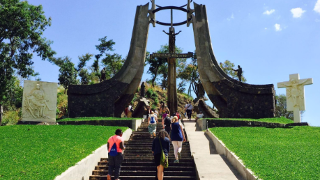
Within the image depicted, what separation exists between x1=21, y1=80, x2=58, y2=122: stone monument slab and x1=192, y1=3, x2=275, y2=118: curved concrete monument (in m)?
10.9

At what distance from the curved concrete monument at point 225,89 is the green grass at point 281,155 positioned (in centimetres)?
726

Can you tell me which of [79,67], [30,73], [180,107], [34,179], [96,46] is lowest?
[34,179]

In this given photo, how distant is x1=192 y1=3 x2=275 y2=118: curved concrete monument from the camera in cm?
1984

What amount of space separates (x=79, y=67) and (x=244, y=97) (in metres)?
25.5

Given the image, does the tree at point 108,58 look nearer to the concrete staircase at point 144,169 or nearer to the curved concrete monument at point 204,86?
the curved concrete monument at point 204,86

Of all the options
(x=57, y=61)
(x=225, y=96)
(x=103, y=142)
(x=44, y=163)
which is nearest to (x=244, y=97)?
(x=225, y=96)

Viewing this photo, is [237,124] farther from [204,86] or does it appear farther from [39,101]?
[39,101]

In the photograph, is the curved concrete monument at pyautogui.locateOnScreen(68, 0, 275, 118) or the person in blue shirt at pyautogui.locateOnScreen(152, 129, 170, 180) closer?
the person in blue shirt at pyautogui.locateOnScreen(152, 129, 170, 180)

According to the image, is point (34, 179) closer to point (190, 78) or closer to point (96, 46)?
point (96, 46)

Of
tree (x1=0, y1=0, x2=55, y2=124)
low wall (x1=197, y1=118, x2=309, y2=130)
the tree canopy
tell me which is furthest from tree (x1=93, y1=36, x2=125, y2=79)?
low wall (x1=197, y1=118, x2=309, y2=130)

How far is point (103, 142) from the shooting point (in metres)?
10.5

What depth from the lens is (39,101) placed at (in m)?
15.7

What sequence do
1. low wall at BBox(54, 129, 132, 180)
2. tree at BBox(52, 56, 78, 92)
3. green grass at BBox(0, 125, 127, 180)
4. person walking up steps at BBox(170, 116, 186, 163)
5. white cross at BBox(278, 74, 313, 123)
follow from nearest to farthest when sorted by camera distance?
low wall at BBox(54, 129, 132, 180) < green grass at BBox(0, 125, 127, 180) < person walking up steps at BBox(170, 116, 186, 163) < white cross at BBox(278, 74, 313, 123) < tree at BBox(52, 56, 78, 92)

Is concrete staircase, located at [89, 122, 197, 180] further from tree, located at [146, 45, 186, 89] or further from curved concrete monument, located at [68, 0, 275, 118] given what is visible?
tree, located at [146, 45, 186, 89]
